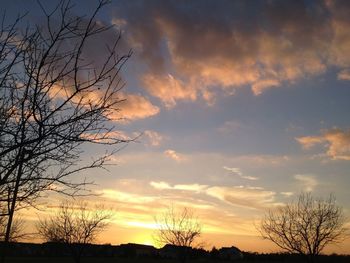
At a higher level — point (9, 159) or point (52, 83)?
point (52, 83)

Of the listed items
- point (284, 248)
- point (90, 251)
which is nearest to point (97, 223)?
point (284, 248)

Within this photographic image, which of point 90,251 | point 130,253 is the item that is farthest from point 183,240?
point 130,253

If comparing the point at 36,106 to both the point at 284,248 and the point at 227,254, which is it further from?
the point at 227,254

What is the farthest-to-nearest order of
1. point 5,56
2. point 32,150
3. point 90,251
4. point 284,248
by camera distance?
point 90,251
point 284,248
point 5,56
point 32,150

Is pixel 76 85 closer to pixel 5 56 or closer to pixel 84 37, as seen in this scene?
→ pixel 84 37

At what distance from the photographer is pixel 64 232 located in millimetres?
40031

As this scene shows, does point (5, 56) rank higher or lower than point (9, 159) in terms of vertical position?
higher

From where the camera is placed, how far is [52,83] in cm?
491

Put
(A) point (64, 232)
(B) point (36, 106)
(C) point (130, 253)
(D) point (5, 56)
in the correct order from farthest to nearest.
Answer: (C) point (130, 253) < (A) point (64, 232) < (D) point (5, 56) < (B) point (36, 106)

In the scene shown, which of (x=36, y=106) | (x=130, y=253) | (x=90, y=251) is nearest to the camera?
(x=36, y=106)

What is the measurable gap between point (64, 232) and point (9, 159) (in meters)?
36.2

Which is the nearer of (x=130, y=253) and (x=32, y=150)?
(x=32, y=150)

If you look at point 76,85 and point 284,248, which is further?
point 284,248

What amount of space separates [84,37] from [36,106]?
33.9 inches
